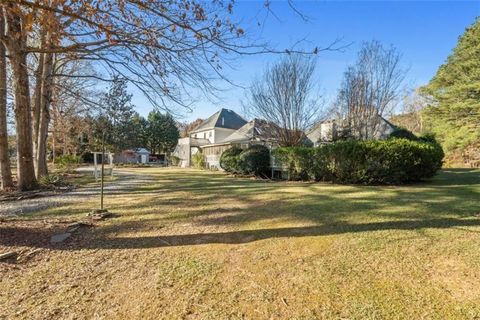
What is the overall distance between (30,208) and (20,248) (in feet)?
10.9

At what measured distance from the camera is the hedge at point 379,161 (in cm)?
988

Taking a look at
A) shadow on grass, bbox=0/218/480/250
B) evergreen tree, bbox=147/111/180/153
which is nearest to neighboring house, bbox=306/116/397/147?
shadow on grass, bbox=0/218/480/250

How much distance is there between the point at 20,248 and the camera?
3.86 metres

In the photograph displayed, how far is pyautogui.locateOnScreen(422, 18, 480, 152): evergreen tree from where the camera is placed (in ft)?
68.5

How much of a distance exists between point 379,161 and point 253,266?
849 cm

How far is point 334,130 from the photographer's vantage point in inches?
687

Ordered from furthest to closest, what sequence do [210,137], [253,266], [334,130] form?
[210,137], [334,130], [253,266]

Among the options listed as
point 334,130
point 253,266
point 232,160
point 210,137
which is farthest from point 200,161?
point 253,266

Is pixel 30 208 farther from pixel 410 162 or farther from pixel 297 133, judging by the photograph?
pixel 297 133

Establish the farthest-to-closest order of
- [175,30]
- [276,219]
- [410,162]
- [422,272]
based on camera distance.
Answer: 1. [410,162]
2. [276,219]
3. [175,30]
4. [422,272]

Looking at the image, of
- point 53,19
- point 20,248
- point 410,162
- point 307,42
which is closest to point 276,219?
point 307,42

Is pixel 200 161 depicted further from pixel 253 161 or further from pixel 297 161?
pixel 297 161

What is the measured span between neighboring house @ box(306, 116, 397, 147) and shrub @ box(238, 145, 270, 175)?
3.26m

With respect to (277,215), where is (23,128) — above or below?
above
